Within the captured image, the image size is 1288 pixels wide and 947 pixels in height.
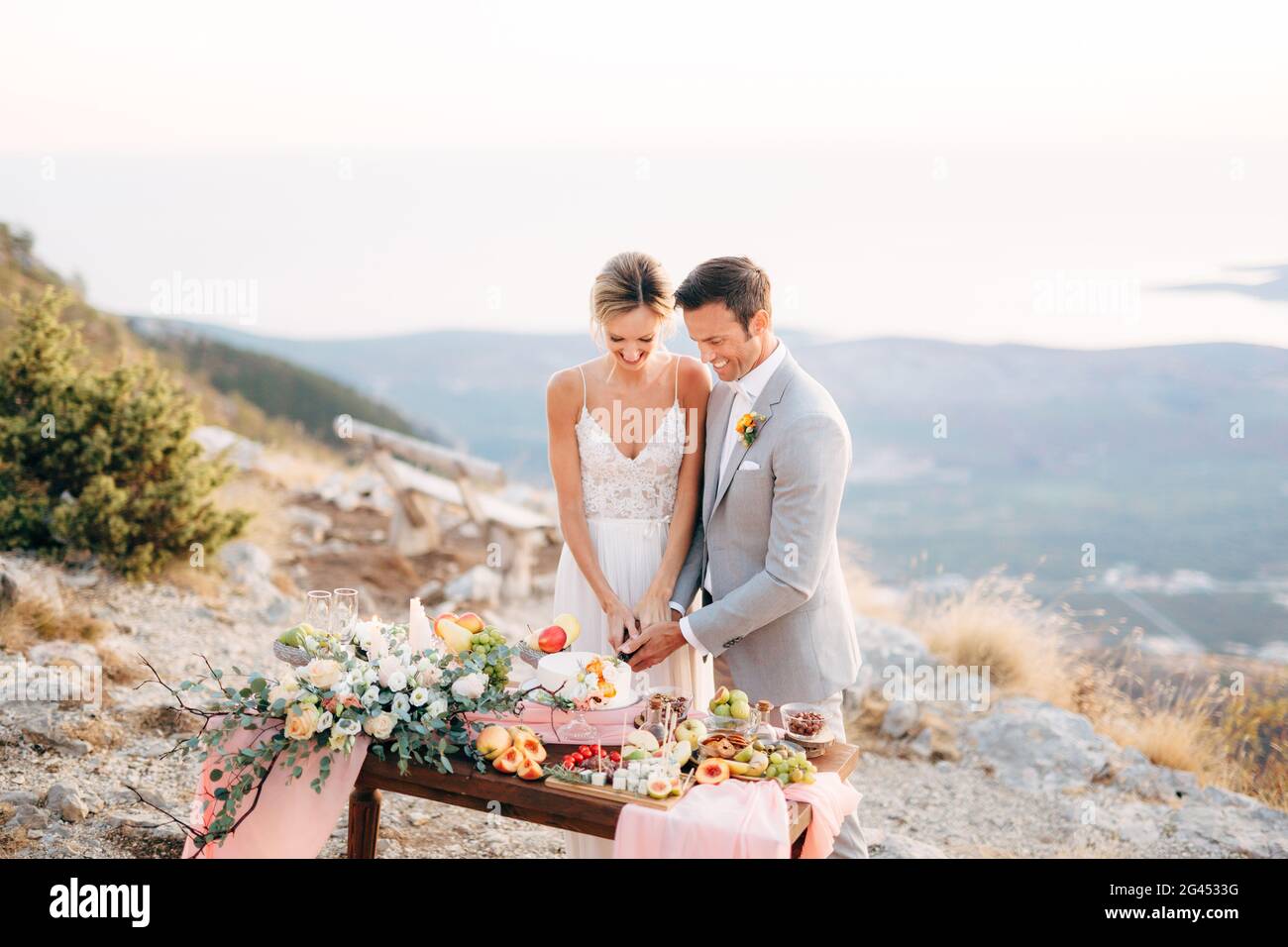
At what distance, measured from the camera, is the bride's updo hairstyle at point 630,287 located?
3621mm

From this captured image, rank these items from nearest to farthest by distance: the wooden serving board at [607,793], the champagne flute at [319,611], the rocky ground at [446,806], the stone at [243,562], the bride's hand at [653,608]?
1. the wooden serving board at [607,793]
2. the champagne flute at [319,611]
3. the bride's hand at [653,608]
4. the rocky ground at [446,806]
5. the stone at [243,562]

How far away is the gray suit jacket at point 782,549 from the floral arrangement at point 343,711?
87 cm

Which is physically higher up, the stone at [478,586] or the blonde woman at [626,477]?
the blonde woman at [626,477]

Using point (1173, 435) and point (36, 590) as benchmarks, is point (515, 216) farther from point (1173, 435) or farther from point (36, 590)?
point (36, 590)

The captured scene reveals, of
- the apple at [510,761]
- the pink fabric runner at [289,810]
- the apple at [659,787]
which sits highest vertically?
the apple at [510,761]

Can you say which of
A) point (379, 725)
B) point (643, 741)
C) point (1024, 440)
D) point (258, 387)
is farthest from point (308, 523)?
point (1024, 440)

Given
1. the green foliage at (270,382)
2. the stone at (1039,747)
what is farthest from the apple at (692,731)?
the green foliage at (270,382)

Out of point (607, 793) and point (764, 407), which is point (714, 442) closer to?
point (764, 407)

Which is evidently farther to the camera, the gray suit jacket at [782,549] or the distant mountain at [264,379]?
the distant mountain at [264,379]

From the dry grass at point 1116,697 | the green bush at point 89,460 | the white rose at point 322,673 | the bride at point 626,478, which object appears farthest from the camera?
the green bush at point 89,460

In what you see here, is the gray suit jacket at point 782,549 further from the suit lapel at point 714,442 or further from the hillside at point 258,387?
the hillside at point 258,387

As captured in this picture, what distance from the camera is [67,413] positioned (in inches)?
285

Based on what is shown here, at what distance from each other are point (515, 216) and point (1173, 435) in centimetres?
2796
